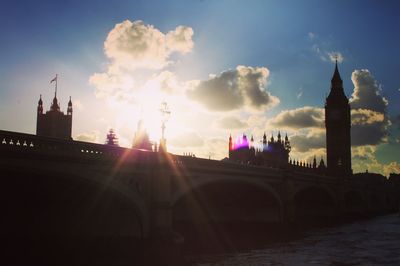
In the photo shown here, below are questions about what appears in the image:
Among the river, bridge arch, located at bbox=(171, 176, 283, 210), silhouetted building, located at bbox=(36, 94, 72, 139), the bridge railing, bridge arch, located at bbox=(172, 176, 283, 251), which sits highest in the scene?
silhouetted building, located at bbox=(36, 94, 72, 139)

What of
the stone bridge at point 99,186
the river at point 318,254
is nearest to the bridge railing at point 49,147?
the stone bridge at point 99,186

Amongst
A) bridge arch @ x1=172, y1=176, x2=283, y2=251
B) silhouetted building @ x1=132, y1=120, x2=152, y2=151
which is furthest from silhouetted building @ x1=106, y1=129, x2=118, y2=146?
bridge arch @ x1=172, y1=176, x2=283, y2=251

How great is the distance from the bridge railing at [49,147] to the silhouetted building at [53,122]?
121m

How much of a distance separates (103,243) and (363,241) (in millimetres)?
27918

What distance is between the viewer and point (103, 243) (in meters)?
38.1

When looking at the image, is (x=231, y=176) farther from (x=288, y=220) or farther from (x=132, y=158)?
(x=288, y=220)

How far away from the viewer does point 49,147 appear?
94.4 ft

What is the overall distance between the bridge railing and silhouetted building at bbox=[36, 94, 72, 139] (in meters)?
121

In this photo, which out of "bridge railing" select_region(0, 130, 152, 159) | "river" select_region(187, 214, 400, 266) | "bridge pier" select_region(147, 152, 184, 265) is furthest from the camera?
"bridge pier" select_region(147, 152, 184, 265)

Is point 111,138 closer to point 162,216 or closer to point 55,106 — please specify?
point 55,106

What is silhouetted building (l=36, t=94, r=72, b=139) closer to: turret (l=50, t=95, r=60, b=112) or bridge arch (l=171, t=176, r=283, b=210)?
turret (l=50, t=95, r=60, b=112)

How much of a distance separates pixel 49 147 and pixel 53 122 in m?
126

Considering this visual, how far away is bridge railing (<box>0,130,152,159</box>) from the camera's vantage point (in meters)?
26.5

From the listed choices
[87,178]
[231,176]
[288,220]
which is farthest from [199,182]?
[288,220]
